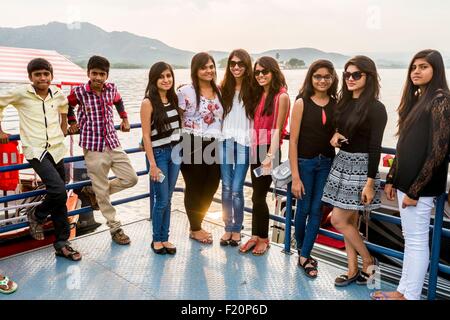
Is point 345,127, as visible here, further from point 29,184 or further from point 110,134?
point 29,184

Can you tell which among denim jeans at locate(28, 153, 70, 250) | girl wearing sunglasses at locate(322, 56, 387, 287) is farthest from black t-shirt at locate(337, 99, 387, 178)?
denim jeans at locate(28, 153, 70, 250)

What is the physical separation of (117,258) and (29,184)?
4189mm

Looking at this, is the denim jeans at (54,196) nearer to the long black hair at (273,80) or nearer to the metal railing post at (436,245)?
the long black hair at (273,80)

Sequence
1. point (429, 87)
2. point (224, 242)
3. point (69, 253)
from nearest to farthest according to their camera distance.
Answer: point (429, 87) → point (69, 253) → point (224, 242)

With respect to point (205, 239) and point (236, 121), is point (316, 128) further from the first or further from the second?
point (205, 239)

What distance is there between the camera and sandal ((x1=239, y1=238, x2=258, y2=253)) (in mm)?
3590

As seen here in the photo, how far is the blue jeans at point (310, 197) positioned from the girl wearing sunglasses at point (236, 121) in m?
0.54

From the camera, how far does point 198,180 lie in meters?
3.59

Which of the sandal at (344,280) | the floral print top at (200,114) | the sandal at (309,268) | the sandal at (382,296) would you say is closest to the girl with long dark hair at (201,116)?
the floral print top at (200,114)

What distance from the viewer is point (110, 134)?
346 cm

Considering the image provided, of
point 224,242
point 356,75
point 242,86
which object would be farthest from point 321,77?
point 224,242

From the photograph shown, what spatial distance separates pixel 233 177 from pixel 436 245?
163 centimetres

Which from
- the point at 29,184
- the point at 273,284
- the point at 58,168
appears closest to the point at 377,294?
the point at 273,284

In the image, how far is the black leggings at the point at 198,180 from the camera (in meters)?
3.43
